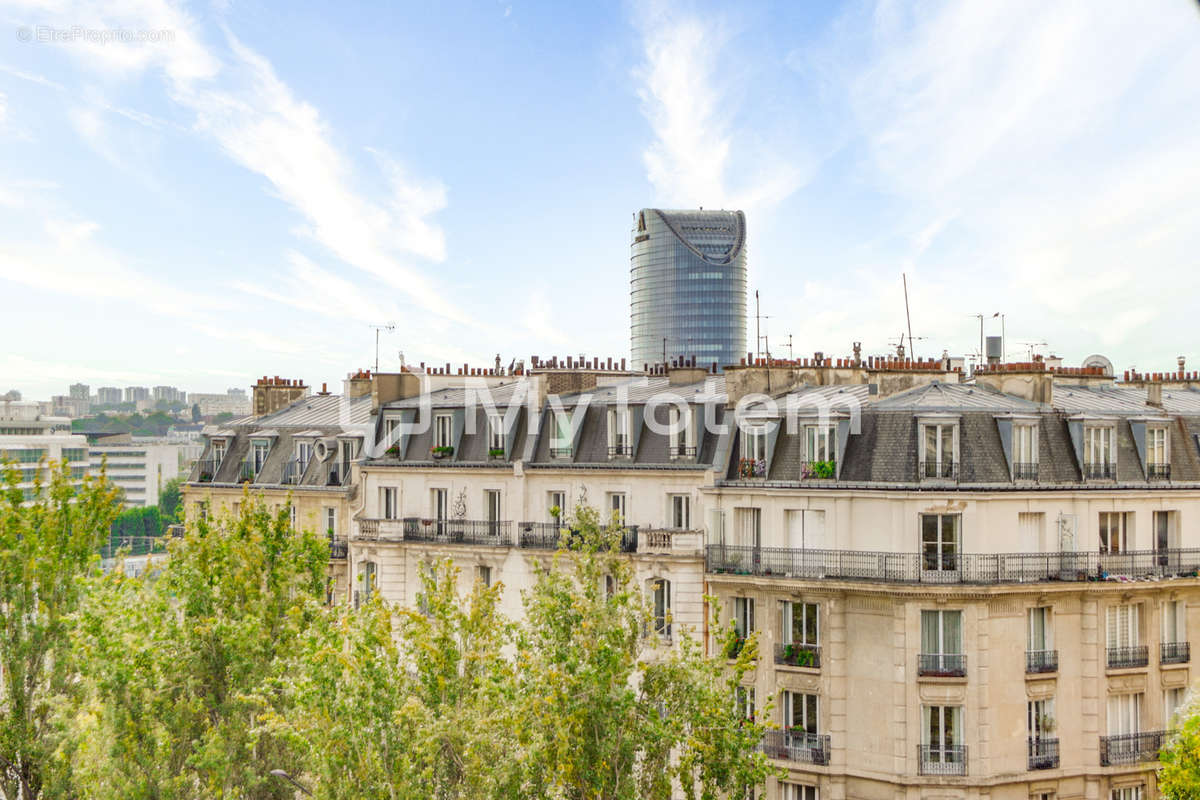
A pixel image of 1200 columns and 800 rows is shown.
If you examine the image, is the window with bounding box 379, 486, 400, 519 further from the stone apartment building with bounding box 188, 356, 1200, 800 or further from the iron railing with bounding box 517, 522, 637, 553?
the stone apartment building with bounding box 188, 356, 1200, 800

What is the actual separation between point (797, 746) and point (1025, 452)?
9.66m

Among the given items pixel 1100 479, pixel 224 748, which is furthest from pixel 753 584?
pixel 224 748

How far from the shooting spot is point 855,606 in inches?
1237

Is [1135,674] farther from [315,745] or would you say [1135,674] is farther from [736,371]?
[315,745]

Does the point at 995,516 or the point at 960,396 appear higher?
the point at 960,396

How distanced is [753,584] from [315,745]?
1500 cm

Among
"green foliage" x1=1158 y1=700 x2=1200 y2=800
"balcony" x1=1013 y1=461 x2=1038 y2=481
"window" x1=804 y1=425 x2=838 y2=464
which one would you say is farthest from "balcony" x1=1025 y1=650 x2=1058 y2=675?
"green foliage" x1=1158 y1=700 x2=1200 y2=800

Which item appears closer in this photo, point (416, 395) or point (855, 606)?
point (855, 606)

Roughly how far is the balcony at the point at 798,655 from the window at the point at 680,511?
449cm

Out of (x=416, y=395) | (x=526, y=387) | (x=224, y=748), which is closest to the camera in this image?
(x=224, y=748)

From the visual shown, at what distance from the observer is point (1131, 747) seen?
103ft

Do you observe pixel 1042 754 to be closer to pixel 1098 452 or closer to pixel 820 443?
pixel 1098 452

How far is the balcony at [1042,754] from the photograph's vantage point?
30.7 m

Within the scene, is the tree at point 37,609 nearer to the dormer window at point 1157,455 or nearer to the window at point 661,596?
the window at point 661,596
